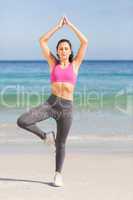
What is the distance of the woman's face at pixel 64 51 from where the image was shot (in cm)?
479

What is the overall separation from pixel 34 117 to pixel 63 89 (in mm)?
324

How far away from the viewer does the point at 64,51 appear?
4785 mm

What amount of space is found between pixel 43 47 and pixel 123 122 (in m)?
6.96

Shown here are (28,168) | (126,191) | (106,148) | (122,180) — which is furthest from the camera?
(106,148)

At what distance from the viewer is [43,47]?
4.88m

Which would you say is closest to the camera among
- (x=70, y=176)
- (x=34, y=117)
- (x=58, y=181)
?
(x=34, y=117)

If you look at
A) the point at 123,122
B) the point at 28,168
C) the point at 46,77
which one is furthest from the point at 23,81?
the point at 28,168

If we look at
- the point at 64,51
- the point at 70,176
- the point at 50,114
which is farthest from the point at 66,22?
the point at 70,176

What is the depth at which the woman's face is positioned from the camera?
4.79 m

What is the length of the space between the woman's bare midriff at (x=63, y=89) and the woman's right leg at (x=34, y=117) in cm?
13

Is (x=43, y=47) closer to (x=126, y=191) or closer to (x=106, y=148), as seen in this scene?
(x=126, y=191)

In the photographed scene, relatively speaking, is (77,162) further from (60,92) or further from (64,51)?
(64,51)

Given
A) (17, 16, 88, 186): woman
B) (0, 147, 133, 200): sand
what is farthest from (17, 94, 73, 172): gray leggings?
(0, 147, 133, 200): sand

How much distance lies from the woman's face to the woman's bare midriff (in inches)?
8.4
